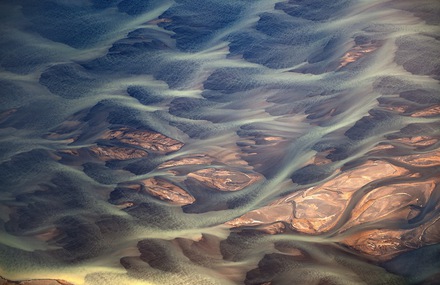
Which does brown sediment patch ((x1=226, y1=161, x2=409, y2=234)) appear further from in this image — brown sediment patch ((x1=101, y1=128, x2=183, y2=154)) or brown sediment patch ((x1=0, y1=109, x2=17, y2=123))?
brown sediment patch ((x1=0, y1=109, x2=17, y2=123))

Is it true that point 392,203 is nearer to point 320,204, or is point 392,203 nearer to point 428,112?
point 320,204

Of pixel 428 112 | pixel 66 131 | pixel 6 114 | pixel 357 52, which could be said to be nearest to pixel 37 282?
pixel 66 131

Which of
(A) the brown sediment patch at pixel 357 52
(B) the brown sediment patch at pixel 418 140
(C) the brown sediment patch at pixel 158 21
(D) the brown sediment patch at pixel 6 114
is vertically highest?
(C) the brown sediment patch at pixel 158 21

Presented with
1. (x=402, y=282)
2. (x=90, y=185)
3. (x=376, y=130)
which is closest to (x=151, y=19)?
(x=90, y=185)

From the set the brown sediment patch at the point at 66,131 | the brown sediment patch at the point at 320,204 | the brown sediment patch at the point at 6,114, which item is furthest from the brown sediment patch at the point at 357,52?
the brown sediment patch at the point at 6,114

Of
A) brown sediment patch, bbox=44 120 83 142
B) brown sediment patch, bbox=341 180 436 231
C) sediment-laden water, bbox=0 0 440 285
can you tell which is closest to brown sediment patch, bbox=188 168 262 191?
sediment-laden water, bbox=0 0 440 285

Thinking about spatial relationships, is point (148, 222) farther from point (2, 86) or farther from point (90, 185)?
point (2, 86)

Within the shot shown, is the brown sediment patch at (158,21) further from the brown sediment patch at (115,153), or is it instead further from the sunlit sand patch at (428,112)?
the sunlit sand patch at (428,112)
